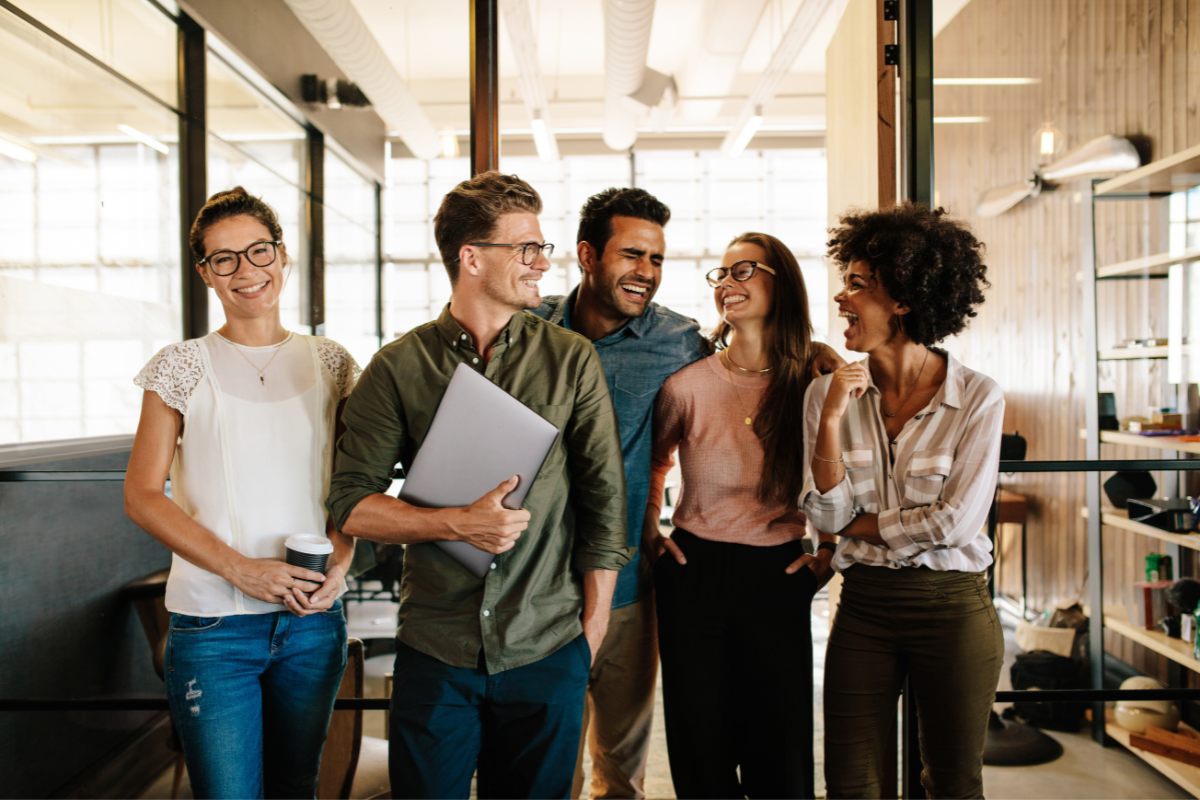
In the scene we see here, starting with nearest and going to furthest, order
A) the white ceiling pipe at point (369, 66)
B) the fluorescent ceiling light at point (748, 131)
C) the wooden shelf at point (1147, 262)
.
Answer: the white ceiling pipe at point (369, 66) → the wooden shelf at point (1147, 262) → the fluorescent ceiling light at point (748, 131)

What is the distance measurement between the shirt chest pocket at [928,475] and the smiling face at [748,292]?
49 centimetres

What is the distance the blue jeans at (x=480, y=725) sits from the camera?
1276 mm

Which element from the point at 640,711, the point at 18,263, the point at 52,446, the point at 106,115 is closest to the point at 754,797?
the point at 640,711

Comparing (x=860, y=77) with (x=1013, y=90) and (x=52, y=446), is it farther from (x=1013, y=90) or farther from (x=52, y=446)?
(x=52, y=446)

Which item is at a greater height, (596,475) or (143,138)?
→ (143,138)

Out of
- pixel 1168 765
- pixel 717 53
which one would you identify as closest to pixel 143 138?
pixel 717 53

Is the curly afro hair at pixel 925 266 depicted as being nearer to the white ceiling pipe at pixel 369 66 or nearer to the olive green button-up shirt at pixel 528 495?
the olive green button-up shirt at pixel 528 495

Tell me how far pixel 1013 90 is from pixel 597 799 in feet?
14.6

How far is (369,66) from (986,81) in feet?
12.7

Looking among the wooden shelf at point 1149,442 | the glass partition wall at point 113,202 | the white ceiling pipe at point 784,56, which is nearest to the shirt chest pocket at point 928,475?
the glass partition wall at point 113,202

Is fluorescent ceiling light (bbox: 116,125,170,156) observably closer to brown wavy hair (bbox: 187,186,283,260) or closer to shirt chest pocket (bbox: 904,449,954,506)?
brown wavy hair (bbox: 187,186,283,260)

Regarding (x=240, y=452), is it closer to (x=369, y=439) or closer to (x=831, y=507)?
(x=369, y=439)

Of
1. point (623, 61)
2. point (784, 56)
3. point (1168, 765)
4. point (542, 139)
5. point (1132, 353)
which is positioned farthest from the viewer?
point (784, 56)

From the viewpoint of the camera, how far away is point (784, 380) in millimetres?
1664
